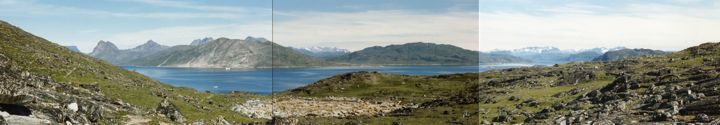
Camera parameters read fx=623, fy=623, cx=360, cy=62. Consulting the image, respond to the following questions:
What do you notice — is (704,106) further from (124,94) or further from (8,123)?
(8,123)

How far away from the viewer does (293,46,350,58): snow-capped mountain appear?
7742 millimetres

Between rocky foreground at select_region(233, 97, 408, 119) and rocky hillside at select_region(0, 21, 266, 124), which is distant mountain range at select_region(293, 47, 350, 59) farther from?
rocky hillside at select_region(0, 21, 266, 124)

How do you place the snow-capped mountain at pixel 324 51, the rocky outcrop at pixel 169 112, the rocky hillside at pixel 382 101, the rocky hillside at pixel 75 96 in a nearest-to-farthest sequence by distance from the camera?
1. the rocky hillside at pixel 382 101
2. the snow-capped mountain at pixel 324 51
3. the rocky hillside at pixel 75 96
4. the rocky outcrop at pixel 169 112

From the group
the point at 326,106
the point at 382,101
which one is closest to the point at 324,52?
the point at 326,106

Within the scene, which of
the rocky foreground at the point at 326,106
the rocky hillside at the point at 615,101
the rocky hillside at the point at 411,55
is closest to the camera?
the rocky hillside at the point at 411,55

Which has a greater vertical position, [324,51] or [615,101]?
[324,51]

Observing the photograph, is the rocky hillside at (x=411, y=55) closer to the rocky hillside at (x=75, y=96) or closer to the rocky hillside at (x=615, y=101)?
the rocky hillside at (x=75, y=96)

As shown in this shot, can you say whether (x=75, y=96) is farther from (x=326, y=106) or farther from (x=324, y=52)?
(x=324, y=52)

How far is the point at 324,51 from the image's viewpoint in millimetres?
7801

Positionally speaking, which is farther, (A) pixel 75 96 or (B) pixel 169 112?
(B) pixel 169 112

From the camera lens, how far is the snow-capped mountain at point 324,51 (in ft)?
25.4

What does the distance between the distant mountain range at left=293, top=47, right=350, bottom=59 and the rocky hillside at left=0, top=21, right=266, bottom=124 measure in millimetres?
12473

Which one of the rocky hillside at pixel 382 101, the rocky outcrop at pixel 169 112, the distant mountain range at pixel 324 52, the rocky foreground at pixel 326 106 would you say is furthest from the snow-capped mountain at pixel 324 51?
the rocky outcrop at pixel 169 112

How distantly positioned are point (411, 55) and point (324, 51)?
1.13 meters
